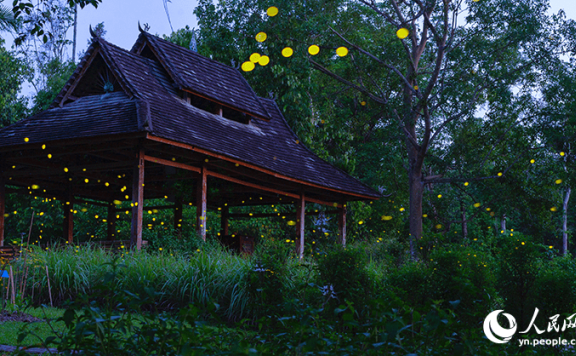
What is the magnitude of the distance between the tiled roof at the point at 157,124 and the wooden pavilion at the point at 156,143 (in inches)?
1.5

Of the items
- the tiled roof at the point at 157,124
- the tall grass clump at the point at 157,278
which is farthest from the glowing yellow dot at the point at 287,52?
the tall grass clump at the point at 157,278

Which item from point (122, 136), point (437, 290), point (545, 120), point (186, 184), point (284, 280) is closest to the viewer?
point (437, 290)

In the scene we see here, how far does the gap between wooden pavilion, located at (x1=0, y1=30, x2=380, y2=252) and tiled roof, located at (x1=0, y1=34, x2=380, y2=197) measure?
0.04 meters

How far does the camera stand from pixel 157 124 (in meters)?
11.7

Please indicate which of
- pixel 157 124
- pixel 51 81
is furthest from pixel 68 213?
pixel 51 81

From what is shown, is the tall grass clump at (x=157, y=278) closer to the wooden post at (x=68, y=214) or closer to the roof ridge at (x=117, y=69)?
the roof ridge at (x=117, y=69)

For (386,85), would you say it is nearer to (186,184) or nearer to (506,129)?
(506,129)

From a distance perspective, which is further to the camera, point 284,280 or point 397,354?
point 284,280

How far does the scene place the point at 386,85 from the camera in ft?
73.7

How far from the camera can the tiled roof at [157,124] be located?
1173 cm

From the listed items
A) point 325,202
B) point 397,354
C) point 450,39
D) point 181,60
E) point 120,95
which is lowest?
point 397,354

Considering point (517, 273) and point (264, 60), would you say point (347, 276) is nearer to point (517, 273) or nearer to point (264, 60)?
point (517, 273)

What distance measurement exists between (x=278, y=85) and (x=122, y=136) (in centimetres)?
1290

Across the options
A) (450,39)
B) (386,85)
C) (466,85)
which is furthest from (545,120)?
(386,85)
